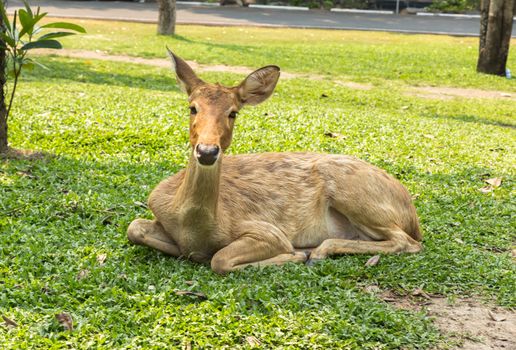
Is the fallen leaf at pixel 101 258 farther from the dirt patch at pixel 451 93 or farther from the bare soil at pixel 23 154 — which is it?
the dirt patch at pixel 451 93

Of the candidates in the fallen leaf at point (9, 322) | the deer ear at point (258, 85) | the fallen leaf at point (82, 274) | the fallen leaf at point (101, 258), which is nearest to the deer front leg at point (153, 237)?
the fallen leaf at point (101, 258)

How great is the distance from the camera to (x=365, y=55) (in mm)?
19609

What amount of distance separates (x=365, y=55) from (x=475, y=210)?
1261 cm

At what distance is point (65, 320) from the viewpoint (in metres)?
4.61

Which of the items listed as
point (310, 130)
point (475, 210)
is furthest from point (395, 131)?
point (475, 210)

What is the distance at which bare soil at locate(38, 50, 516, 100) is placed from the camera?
15141 millimetres

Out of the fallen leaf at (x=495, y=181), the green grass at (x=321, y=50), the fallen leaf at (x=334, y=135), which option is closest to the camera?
the fallen leaf at (x=495, y=181)

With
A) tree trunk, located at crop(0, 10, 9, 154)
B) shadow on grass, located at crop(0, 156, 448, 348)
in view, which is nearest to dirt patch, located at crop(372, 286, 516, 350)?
shadow on grass, located at crop(0, 156, 448, 348)

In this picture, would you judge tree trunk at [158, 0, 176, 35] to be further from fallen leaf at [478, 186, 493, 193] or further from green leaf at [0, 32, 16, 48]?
fallen leaf at [478, 186, 493, 193]

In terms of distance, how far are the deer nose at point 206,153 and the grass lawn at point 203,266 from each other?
34.1 inches

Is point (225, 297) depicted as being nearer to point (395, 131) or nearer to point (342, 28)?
point (395, 131)

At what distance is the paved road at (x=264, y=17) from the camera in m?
26.9

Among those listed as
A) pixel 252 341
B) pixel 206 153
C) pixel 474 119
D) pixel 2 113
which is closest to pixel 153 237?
pixel 206 153

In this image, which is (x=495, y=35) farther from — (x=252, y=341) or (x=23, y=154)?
(x=252, y=341)
